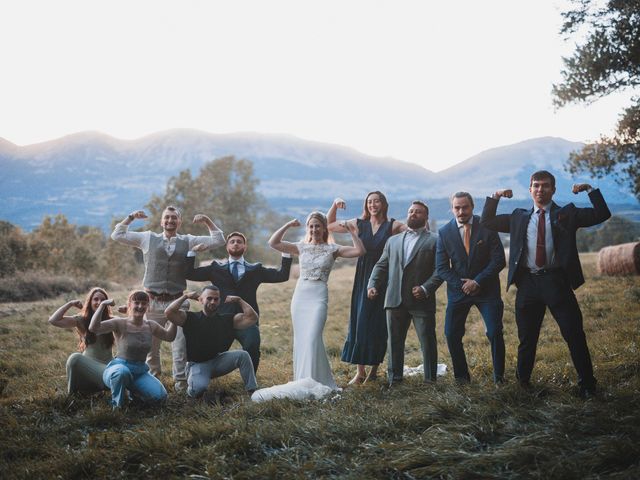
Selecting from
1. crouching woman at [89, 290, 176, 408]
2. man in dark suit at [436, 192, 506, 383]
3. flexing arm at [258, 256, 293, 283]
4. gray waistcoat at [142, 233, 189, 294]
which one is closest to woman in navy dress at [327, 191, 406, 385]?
flexing arm at [258, 256, 293, 283]

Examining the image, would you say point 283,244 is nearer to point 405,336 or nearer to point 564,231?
point 405,336

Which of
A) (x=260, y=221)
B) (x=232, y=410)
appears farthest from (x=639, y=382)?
(x=260, y=221)

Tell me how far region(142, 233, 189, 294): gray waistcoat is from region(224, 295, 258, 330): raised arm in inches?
46.0

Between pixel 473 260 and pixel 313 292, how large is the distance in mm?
2193

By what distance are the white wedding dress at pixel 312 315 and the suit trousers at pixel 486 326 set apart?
5.32ft

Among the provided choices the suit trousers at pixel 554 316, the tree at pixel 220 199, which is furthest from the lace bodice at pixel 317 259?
the tree at pixel 220 199

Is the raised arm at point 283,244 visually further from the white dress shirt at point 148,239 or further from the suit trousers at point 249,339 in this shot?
the suit trousers at point 249,339

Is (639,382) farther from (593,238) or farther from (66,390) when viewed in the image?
(593,238)

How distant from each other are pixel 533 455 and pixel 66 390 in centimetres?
611

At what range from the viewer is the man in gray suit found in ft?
23.6

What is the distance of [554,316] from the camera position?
19.8 feet

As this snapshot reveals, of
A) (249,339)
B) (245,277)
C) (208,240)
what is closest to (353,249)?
(245,277)

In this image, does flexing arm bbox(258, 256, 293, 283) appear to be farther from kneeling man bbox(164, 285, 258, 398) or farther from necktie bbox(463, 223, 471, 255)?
necktie bbox(463, 223, 471, 255)

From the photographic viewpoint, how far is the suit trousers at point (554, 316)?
5910 mm
